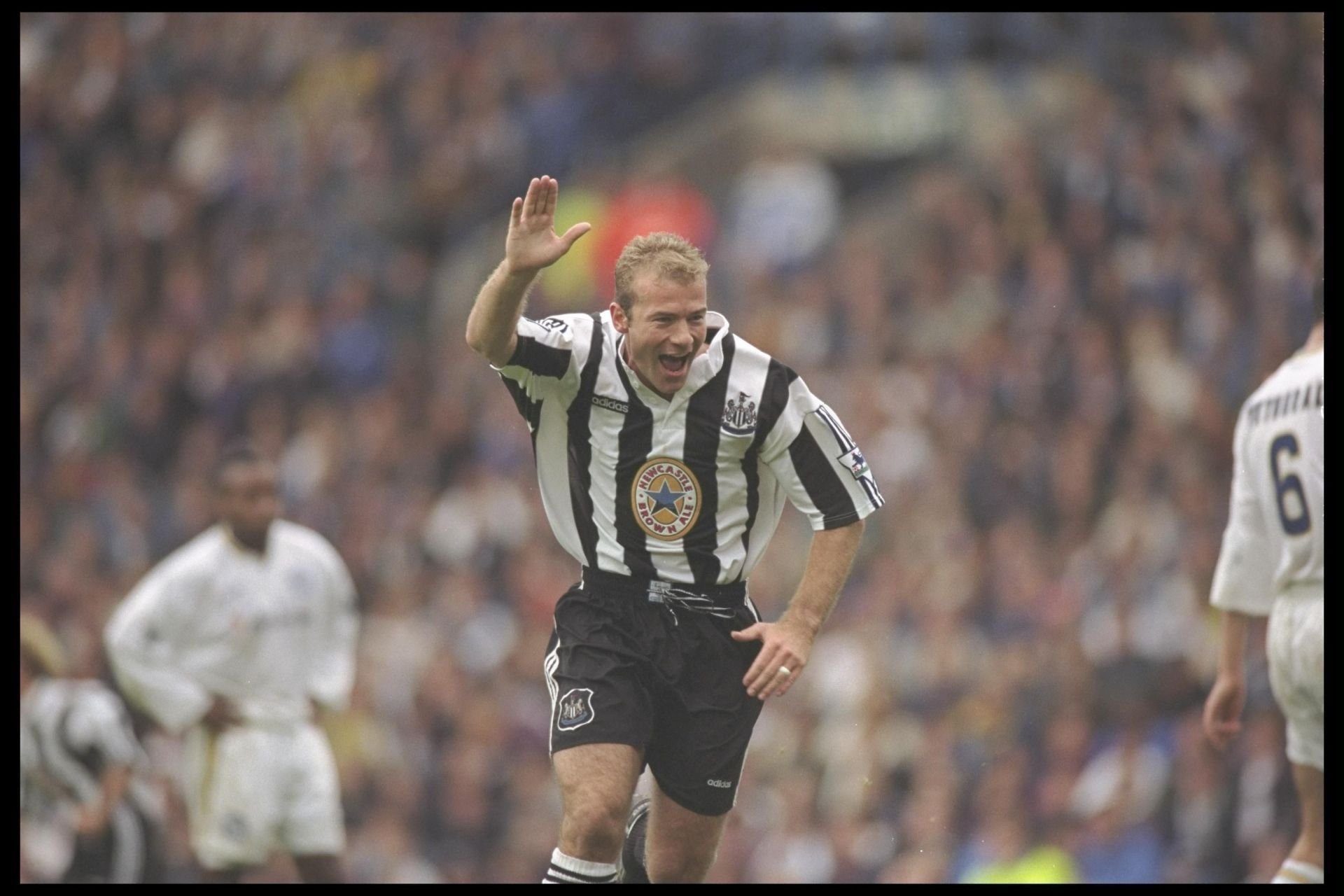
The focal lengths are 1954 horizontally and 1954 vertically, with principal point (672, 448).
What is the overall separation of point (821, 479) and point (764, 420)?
11.4 inches

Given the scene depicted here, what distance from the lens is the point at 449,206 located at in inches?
832

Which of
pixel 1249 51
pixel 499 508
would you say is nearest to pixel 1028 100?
pixel 1249 51

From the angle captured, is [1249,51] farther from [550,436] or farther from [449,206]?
[550,436]

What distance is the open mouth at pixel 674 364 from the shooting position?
645cm

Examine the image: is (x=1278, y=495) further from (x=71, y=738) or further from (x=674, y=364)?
(x=71, y=738)

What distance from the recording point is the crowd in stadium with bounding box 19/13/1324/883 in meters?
12.4

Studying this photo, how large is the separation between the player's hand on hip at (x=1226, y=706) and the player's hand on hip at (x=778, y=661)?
218 cm

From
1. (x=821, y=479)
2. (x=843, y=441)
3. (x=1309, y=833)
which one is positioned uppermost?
(x=843, y=441)

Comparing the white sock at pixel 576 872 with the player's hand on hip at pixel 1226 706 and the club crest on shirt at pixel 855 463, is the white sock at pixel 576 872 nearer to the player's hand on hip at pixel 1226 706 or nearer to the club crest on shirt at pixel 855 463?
the club crest on shirt at pixel 855 463

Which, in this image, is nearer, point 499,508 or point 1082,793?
point 1082,793

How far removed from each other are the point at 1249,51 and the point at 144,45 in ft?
42.8

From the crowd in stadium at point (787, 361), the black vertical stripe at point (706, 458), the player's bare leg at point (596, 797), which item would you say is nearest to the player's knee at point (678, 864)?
the player's bare leg at point (596, 797)

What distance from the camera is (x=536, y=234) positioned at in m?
6.16

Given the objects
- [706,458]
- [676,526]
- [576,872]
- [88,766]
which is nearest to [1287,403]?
[706,458]
